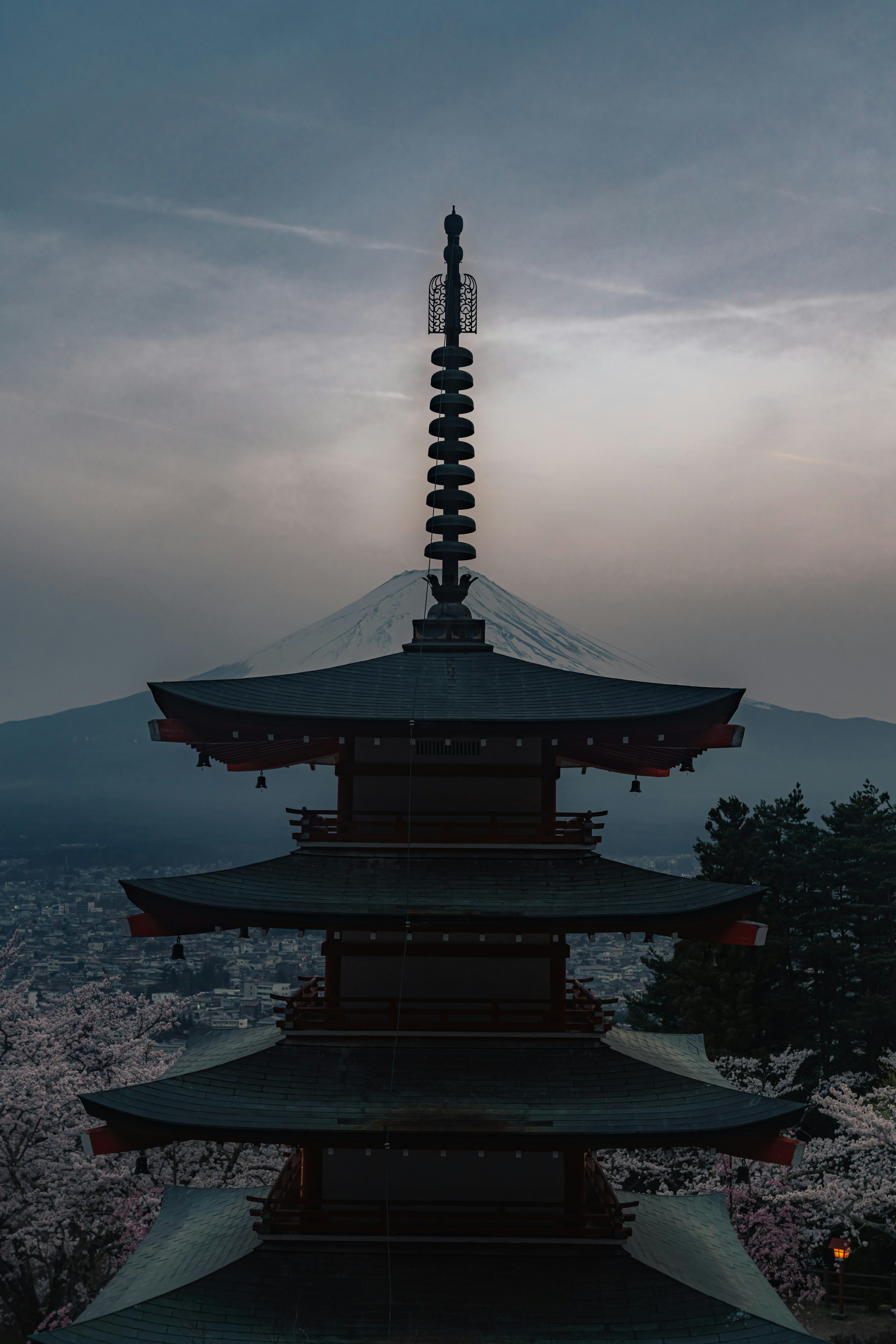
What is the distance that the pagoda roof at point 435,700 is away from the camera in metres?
12.9

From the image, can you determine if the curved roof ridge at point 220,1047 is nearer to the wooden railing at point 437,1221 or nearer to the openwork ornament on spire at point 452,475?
the wooden railing at point 437,1221

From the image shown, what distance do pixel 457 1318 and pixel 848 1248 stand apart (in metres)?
24.8

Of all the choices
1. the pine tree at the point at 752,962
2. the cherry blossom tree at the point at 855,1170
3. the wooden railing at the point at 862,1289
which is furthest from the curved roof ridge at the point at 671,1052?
the pine tree at the point at 752,962

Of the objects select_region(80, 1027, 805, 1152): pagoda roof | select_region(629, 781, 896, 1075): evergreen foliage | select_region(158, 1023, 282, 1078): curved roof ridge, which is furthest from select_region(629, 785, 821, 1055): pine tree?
select_region(80, 1027, 805, 1152): pagoda roof

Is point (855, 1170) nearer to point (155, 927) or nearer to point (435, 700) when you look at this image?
point (435, 700)

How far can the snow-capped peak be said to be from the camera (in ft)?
424

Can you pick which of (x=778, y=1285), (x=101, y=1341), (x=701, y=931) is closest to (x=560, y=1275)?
(x=701, y=931)

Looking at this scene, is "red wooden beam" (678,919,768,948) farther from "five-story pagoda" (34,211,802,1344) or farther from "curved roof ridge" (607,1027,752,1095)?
"curved roof ridge" (607,1027,752,1095)

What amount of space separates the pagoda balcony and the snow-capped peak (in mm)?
87261

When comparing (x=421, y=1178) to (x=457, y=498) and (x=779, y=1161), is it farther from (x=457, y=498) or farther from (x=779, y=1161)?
(x=457, y=498)

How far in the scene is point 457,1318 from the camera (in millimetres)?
11406

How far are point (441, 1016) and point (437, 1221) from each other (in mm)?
2375

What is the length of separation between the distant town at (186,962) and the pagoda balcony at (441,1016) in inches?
1237

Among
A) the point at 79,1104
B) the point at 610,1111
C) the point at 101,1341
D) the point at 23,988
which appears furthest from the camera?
the point at 23,988
